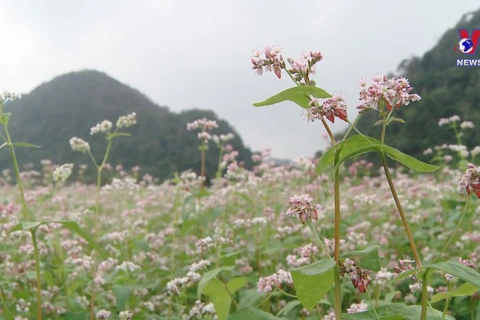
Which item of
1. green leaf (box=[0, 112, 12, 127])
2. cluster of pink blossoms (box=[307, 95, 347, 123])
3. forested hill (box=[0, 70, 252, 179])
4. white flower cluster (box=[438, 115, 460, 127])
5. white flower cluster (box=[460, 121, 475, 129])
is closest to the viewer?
cluster of pink blossoms (box=[307, 95, 347, 123])

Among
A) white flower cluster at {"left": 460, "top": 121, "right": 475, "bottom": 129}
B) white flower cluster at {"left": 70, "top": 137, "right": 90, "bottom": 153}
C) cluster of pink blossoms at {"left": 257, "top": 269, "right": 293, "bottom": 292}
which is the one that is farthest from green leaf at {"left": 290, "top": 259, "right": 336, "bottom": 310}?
white flower cluster at {"left": 460, "top": 121, "right": 475, "bottom": 129}

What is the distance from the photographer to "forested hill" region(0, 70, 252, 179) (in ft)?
38.2

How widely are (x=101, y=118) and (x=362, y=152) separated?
11.7 meters

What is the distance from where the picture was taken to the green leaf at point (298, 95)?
3.61 feet

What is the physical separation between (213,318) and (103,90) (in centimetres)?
1599

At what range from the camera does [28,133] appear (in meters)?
14.2

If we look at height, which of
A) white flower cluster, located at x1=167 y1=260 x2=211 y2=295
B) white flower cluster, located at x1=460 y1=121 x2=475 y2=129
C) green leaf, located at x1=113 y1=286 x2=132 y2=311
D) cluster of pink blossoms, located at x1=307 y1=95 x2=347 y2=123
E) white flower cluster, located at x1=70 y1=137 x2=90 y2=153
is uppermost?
cluster of pink blossoms, located at x1=307 y1=95 x2=347 y2=123

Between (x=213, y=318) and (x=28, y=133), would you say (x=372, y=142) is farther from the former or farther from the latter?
(x=28, y=133)

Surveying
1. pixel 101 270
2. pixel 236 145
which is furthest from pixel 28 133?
pixel 101 270

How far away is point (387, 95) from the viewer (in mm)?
1178

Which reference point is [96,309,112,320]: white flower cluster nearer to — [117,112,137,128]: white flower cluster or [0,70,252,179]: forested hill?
[117,112,137,128]: white flower cluster

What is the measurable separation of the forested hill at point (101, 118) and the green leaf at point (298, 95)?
8395 millimetres

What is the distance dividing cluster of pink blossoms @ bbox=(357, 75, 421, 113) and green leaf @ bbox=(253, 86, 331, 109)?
0.13 meters

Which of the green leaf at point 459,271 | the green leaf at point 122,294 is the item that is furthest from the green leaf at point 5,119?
the green leaf at point 459,271
